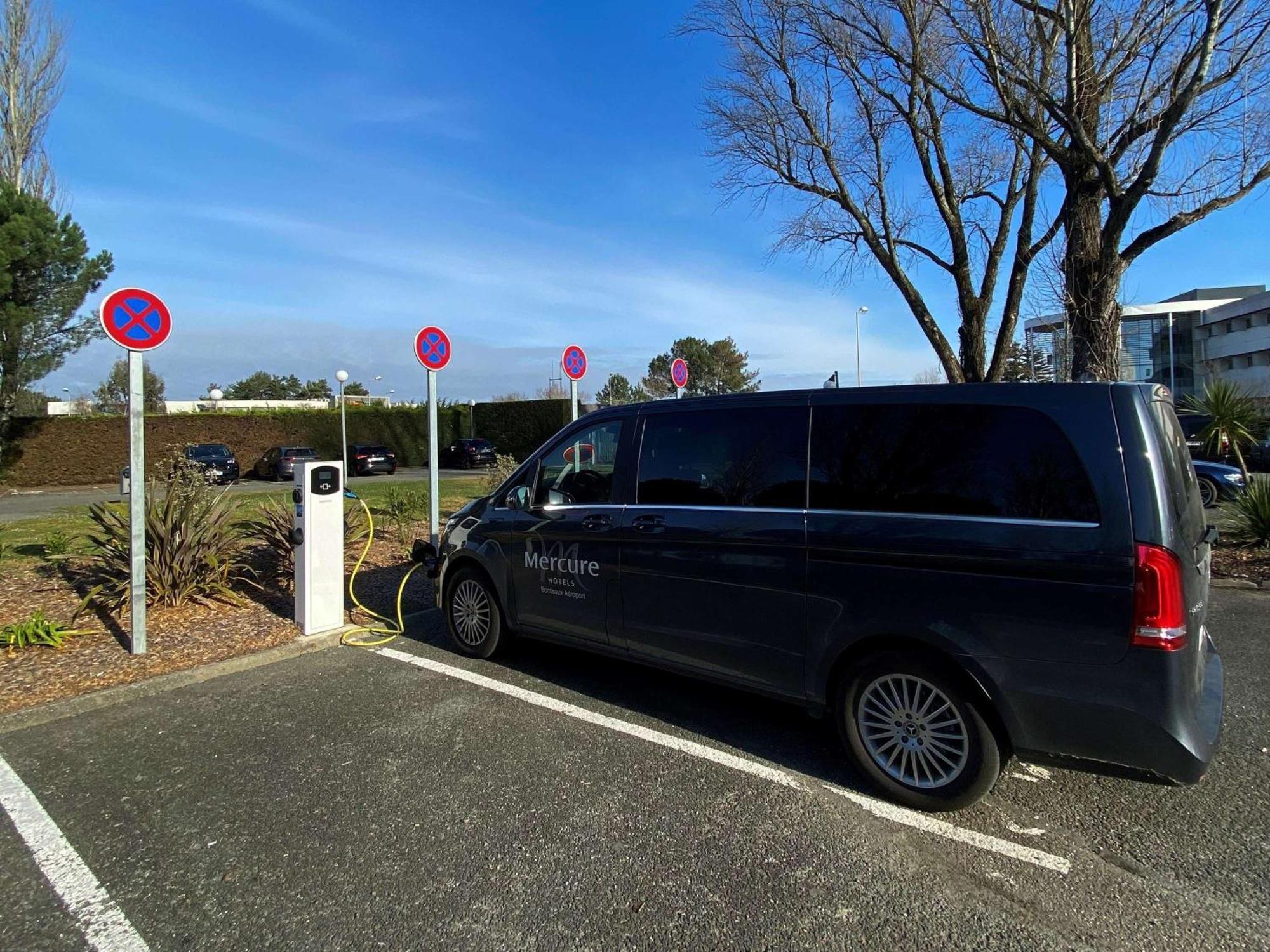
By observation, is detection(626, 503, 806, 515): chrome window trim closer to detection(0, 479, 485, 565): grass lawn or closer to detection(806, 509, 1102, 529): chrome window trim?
detection(806, 509, 1102, 529): chrome window trim

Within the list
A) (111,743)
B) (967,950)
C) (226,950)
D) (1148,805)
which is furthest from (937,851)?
(111,743)

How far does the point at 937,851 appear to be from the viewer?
9.65 ft

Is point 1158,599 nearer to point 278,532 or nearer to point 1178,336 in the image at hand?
point 278,532

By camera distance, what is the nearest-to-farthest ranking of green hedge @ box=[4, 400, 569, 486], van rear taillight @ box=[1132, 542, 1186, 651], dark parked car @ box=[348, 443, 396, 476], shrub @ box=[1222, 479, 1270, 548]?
van rear taillight @ box=[1132, 542, 1186, 651] → shrub @ box=[1222, 479, 1270, 548] → green hedge @ box=[4, 400, 569, 486] → dark parked car @ box=[348, 443, 396, 476]

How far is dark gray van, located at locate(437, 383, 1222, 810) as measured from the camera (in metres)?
2.77

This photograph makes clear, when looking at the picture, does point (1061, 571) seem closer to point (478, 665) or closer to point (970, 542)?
point (970, 542)

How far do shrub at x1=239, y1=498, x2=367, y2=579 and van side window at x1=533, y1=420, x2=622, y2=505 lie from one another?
364 cm

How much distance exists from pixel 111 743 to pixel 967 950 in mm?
4348

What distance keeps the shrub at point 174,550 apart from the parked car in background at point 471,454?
25528 millimetres

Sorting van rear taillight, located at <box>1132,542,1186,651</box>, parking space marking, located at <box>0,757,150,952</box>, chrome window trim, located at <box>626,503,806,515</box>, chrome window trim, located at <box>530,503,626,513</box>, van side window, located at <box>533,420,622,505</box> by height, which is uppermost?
van side window, located at <box>533,420,622,505</box>

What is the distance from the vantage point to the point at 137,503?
5383mm

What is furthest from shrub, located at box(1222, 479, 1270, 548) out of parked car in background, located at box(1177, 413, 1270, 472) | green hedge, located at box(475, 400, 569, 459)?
green hedge, located at box(475, 400, 569, 459)

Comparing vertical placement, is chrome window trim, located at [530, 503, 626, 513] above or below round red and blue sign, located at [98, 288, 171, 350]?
below

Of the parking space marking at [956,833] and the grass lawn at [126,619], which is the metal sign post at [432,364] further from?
the parking space marking at [956,833]
